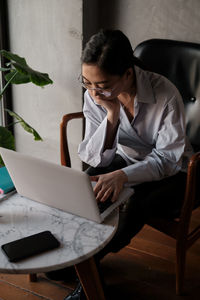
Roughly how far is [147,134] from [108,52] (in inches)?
15.6

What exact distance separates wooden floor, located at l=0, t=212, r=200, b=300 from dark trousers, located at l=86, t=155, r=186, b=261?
310 millimetres

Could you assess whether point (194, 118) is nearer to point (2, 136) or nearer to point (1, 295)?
point (2, 136)

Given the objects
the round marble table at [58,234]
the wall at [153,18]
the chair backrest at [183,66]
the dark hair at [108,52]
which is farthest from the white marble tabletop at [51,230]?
the wall at [153,18]

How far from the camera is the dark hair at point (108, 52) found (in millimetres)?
1238

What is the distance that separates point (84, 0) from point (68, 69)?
1.22 feet

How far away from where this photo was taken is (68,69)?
204 centimetres

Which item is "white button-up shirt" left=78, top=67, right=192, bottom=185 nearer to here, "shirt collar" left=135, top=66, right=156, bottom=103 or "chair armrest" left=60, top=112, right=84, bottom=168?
"shirt collar" left=135, top=66, right=156, bottom=103

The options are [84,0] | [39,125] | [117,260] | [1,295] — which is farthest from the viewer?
[39,125]

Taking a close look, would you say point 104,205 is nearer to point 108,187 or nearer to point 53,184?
point 108,187

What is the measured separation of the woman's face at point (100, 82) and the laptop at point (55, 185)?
0.38 metres

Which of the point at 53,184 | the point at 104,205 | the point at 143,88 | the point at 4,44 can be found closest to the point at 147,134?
the point at 143,88

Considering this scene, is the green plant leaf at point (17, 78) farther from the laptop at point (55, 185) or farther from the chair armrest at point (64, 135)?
the laptop at point (55, 185)

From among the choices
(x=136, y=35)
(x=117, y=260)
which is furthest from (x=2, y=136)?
(x=136, y=35)

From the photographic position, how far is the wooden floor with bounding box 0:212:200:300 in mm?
1532
